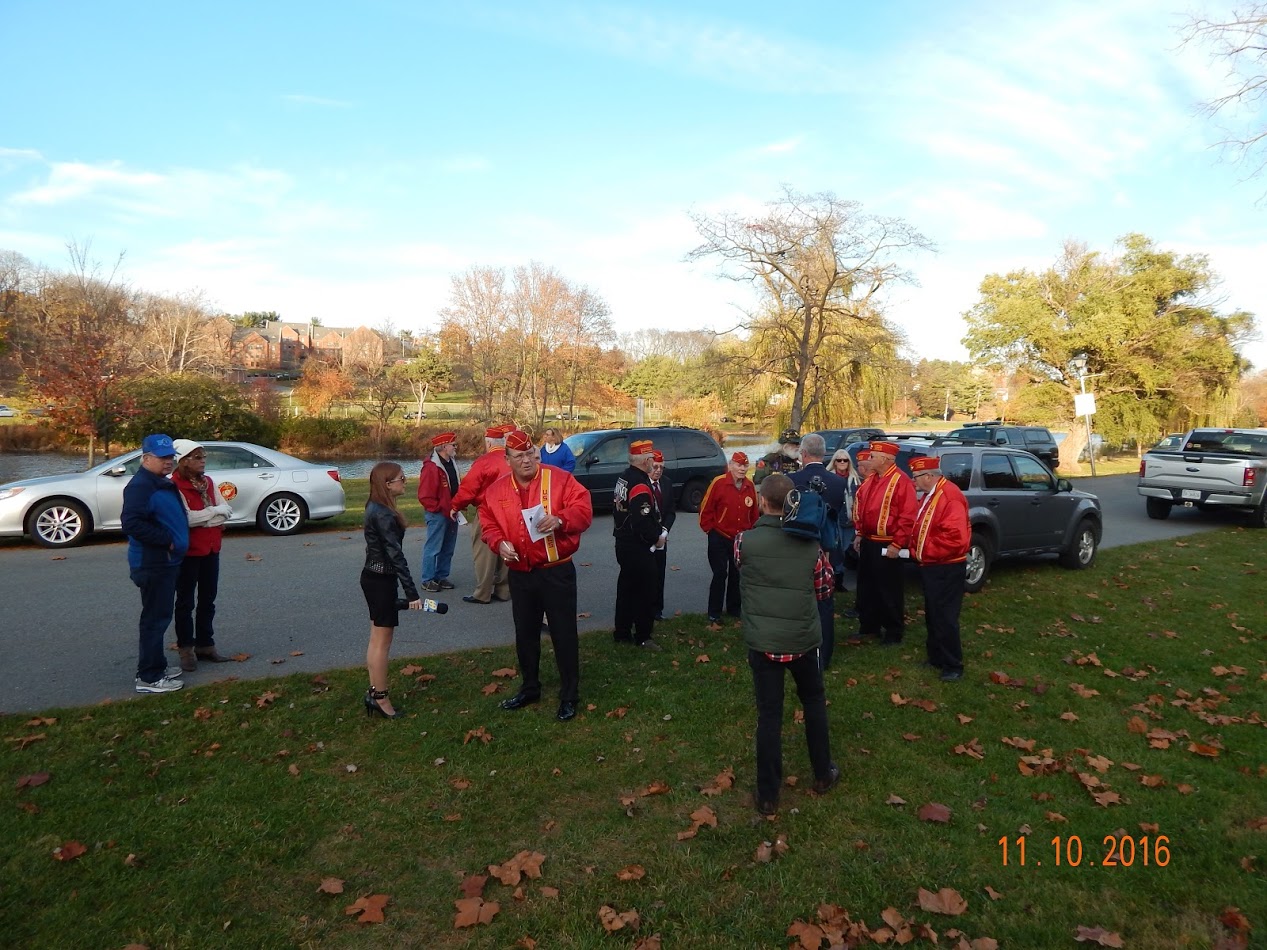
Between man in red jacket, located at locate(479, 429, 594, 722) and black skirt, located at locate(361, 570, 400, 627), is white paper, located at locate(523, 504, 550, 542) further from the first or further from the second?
black skirt, located at locate(361, 570, 400, 627)

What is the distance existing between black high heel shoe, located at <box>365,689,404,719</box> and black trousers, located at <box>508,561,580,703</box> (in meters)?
0.94

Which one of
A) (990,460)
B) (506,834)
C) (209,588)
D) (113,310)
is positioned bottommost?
(506,834)

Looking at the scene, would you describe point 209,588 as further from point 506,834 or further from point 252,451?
point 252,451

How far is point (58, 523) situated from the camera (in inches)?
440

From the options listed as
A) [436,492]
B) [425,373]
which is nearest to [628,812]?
[436,492]

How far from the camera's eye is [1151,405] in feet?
116

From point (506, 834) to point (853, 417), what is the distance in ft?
112

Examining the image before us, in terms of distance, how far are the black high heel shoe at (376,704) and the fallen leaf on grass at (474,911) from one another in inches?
83.1

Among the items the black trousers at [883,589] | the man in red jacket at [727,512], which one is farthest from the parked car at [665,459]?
the black trousers at [883,589]

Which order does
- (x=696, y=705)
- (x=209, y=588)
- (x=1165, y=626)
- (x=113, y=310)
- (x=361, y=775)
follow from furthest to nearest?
(x=113, y=310) < (x=1165, y=626) < (x=209, y=588) < (x=696, y=705) < (x=361, y=775)

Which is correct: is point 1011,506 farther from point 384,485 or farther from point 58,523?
point 58,523

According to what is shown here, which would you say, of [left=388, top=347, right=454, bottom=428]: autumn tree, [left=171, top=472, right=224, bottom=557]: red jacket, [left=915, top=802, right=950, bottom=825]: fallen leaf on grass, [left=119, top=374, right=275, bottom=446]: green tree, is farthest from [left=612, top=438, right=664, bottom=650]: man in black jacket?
[left=388, top=347, right=454, bottom=428]: autumn tree

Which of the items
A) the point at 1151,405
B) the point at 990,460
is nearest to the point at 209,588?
the point at 990,460

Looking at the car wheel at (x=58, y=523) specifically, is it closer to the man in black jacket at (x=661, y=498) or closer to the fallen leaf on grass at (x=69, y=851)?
the man in black jacket at (x=661, y=498)
